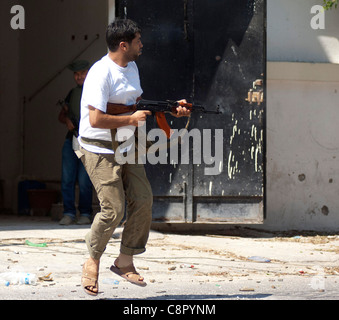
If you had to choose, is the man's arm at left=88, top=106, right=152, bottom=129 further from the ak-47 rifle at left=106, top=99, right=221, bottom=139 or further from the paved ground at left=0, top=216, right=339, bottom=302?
the paved ground at left=0, top=216, right=339, bottom=302

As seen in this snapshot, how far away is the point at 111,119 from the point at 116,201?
21.5 inches

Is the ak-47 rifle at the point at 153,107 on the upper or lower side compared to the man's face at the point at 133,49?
lower

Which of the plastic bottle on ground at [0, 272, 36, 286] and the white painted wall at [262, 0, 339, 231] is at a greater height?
the white painted wall at [262, 0, 339, 231]

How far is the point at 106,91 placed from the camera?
17.1ft

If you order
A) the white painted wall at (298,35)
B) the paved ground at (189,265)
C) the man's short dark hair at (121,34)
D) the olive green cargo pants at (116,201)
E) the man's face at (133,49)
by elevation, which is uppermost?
the white painted wall at (298,35)

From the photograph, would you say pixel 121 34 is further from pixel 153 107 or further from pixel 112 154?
pixel 112 154

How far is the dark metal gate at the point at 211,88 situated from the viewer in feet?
29.6

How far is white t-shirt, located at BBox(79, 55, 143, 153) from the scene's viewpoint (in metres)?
5.19

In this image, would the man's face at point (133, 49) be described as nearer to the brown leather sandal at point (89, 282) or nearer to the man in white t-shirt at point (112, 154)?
the man in white t-shirt at point (112, 154)

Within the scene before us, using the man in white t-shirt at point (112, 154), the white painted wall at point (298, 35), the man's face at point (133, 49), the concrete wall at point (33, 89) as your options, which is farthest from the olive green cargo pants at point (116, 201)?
the concrete wall at point (33, 89)

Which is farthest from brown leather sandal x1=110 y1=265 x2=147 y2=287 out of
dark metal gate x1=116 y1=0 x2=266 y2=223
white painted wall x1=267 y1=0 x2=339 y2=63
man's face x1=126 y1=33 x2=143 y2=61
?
white painted wall x1=267 y1=0 x2=339 y2=63

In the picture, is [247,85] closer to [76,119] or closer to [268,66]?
[268,66]

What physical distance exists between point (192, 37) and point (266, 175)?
2.03m
